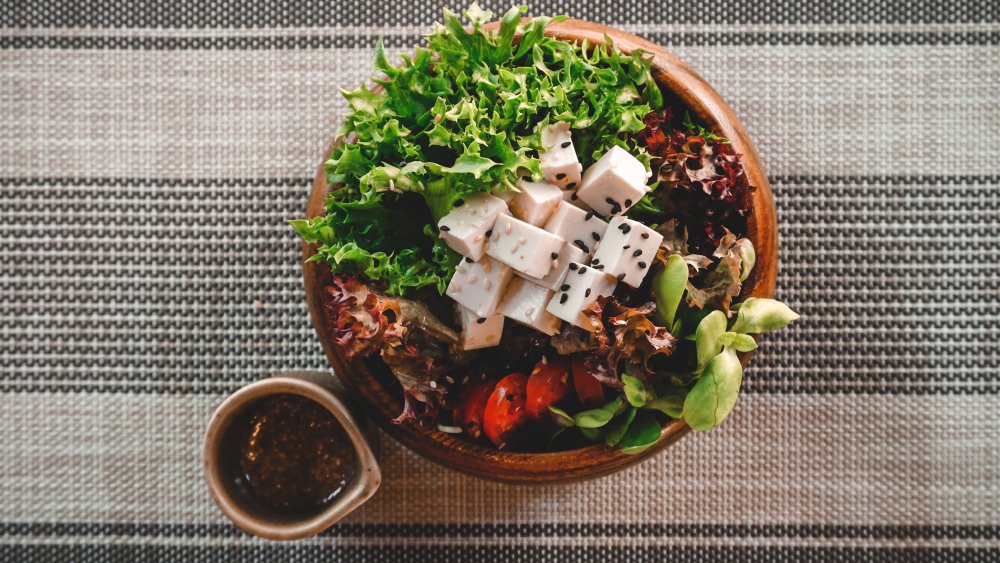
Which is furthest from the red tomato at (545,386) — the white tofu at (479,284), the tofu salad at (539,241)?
the white tofu at (479,284)

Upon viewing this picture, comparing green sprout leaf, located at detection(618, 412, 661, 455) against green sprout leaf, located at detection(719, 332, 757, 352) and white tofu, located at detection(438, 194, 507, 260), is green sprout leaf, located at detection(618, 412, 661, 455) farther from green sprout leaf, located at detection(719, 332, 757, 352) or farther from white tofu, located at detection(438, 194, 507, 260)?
white tofu, located at detection(438, 194, 507, 260)

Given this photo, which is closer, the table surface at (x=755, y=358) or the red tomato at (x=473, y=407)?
the red tomato at (x=473, y=407)

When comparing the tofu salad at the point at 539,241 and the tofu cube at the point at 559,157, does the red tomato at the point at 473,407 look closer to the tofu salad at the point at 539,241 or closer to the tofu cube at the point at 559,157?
the tofu salad at the point at 539,241

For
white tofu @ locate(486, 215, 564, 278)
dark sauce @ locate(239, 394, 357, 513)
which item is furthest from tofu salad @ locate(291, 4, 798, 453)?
dark sauce @ locate(239, 394, 357, 513)

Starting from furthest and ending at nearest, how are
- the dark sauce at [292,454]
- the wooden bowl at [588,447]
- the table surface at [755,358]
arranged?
the table surface at [755,358], the dark sauce at [292,454], the wooden bowl at [588,447]

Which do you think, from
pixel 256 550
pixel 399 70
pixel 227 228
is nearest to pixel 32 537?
pixel 256 550

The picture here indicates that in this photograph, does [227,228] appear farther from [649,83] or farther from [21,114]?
[649,83]

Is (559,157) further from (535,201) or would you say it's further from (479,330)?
(479,330)
